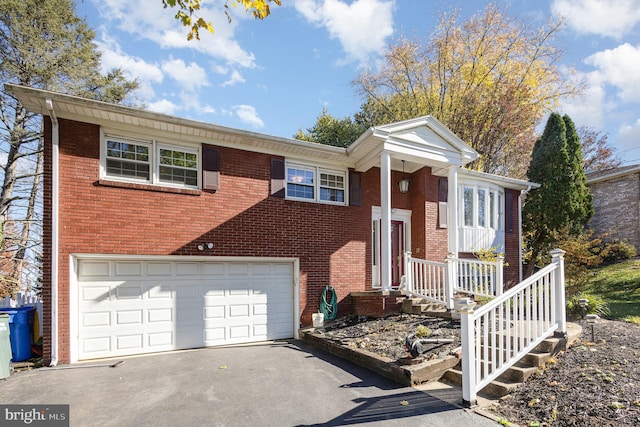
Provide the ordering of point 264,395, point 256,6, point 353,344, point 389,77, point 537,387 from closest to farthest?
point 256,6
point 537,387
point 264,395
point 353,344
point 389,77

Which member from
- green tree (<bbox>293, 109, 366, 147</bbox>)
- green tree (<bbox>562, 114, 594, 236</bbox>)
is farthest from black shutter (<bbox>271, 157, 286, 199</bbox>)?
green tree (<bbox>562, 114, 594, 236</bbox>)

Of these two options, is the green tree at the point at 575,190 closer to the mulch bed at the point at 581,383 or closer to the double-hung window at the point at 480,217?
the double-hung window at the point at 480,217

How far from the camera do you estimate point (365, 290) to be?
947 centimetres

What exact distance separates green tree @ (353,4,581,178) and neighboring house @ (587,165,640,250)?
4682 mm

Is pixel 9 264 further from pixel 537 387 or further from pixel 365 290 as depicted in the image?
pixel 537 387

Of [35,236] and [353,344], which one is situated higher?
[35,236]

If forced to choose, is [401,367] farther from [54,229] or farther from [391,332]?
[54,229]

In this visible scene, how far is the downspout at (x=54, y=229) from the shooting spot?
20.1 feet

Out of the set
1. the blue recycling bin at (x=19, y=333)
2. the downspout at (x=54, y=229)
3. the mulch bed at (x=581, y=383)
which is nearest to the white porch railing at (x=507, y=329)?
the mulch bed at (x=581, y=383)

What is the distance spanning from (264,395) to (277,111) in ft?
28.6

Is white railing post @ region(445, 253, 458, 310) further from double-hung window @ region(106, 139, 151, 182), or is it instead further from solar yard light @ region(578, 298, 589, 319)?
double-hung window @ region(106, 139, 151, 182)

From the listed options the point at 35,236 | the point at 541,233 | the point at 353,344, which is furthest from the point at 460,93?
the point at 35,236

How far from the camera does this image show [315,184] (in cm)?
905

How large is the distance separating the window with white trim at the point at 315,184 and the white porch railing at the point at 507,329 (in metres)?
5.25
